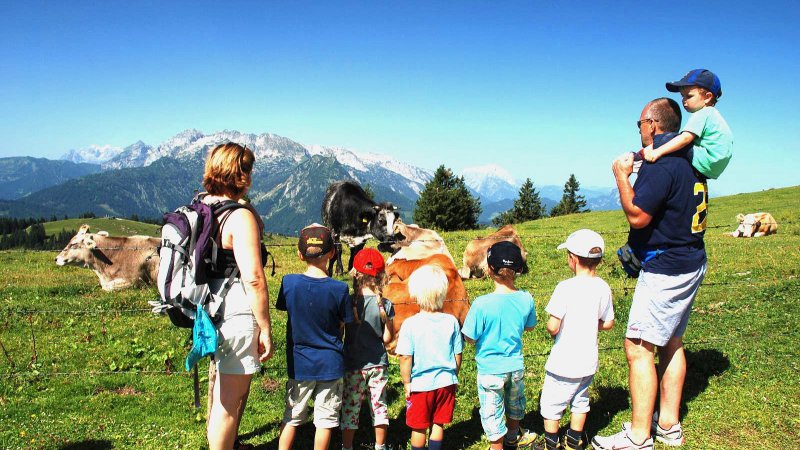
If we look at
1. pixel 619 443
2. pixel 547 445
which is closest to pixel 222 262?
pixel 547 445

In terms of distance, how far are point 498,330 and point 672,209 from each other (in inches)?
81.3

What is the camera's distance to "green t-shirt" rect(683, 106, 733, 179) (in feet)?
15.3

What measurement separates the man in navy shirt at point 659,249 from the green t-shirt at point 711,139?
139mm

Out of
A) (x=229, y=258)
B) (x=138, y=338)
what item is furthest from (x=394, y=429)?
(x=138, y=338)

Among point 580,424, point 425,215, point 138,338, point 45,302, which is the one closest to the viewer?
point 580,424

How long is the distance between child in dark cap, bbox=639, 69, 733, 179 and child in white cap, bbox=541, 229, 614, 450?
1133mm

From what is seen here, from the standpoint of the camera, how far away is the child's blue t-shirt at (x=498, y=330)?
4926 mm

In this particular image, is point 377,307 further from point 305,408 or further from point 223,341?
point 223,341

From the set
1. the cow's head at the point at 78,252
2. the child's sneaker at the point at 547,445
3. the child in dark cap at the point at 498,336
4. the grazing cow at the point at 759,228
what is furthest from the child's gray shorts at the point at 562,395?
the grazing cow at the point at 759,228

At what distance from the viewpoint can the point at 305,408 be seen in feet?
15.9

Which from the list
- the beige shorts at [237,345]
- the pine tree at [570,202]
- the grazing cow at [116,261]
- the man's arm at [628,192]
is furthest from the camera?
the pine tree at [570,202]

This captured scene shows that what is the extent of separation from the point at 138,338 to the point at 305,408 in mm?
5293

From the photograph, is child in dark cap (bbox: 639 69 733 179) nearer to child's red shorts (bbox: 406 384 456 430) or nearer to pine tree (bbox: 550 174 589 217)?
child's red shorts (bbox: 406 384 456 430)

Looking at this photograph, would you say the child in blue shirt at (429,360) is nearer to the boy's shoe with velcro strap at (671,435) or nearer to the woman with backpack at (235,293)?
the woman with backpack at (235,293)
